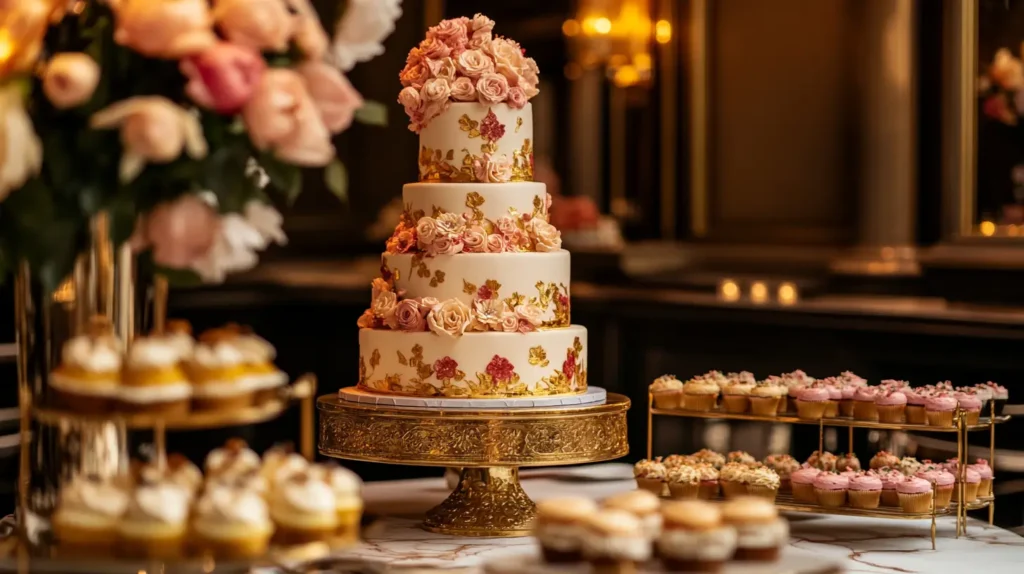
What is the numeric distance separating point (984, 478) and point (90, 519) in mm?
2293

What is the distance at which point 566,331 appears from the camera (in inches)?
150

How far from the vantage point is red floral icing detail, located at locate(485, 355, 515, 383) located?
368 cm

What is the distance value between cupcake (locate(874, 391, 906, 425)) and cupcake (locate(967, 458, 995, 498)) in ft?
0.74

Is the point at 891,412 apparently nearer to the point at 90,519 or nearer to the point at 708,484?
the point at 708,484

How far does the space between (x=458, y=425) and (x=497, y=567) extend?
1317 millimetres

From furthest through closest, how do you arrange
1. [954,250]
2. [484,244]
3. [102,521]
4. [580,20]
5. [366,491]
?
[580,20]
[954,250]
[366,491]
[484,244]
[102,521]

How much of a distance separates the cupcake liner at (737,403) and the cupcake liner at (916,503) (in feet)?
1.67

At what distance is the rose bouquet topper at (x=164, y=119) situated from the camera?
82.0 inches

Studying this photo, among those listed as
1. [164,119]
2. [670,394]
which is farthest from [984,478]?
[164,119]

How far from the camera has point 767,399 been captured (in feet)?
12.2

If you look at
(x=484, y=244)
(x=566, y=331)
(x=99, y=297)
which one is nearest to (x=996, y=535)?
(x=566, y=331)

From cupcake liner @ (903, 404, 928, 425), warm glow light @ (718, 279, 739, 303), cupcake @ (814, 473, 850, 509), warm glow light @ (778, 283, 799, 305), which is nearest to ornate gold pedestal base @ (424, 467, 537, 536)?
cupcake @ (814, 473, 850, 509)

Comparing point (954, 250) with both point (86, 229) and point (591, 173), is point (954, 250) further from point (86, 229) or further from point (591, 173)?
point (86, 229)

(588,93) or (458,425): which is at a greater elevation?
(588,93)
